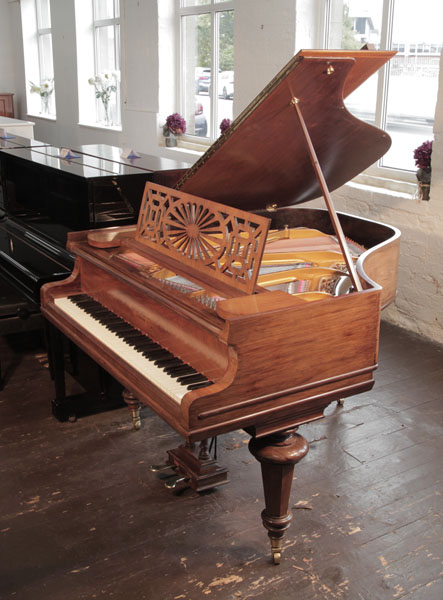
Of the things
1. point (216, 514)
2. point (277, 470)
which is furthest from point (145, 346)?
point (216, 514)

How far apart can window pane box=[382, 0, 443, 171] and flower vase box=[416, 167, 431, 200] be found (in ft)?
1.65

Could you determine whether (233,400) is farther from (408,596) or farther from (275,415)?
(408,596)

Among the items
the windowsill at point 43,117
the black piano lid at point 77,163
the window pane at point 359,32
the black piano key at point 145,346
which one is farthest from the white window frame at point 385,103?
the windowsill at point 43,117

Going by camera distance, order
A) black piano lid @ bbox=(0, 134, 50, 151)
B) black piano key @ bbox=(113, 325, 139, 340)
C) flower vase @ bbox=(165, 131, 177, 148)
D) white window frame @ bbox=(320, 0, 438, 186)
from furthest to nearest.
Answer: flower vase @ bbox=(165, 131, 177, 148)
white window frame @ bbox=(320, 0, 438, 186)
black piano lid @ bbox=(0, 134, 50, 151)
black piano key @ bbox=(113, 325, 139, 340)

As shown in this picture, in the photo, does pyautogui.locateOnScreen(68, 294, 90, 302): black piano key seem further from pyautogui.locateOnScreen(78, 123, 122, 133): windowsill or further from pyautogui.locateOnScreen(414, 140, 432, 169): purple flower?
pyautogui.locateOnScreen(78, 123, 122, 133): windowsill

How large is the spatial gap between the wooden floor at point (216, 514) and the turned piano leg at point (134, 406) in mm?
53

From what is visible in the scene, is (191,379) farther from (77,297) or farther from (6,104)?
(6,104)

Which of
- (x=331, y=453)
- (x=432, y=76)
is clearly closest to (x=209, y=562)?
(x=331, y=453)

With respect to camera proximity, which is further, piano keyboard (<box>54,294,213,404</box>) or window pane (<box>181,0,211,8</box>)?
window pane (<box>181,0,211,8</box>)

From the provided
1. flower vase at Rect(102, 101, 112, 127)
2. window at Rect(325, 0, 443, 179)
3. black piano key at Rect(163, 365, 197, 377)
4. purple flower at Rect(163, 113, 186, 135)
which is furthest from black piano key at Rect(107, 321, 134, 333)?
flower vase at Rect(102, 101, 112, 127)

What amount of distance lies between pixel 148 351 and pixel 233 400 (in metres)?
0.52

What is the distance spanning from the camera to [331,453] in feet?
10.3

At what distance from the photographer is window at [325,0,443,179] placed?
484 cm

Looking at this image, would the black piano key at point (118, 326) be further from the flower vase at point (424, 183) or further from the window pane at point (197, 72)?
the window pane at point (197, 72)
